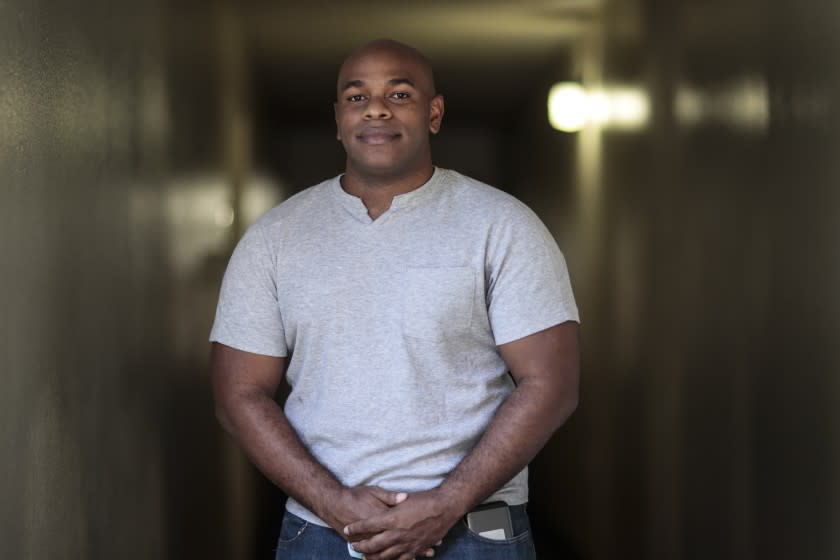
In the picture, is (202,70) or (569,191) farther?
(569,191)

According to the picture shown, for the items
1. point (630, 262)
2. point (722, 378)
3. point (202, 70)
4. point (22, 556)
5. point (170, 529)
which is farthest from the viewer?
point (630, 262)

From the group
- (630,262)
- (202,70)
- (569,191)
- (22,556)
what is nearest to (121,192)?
(22,556)

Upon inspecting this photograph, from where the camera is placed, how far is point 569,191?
553cm

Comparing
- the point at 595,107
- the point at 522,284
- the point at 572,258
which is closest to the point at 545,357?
the point at 522,284

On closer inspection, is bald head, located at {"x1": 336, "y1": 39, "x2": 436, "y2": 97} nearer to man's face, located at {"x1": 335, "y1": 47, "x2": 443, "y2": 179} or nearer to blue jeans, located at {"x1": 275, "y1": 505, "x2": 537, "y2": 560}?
man's face, located at {"x1": 335, "y1": 47, "x2": 443, "y2": 179}

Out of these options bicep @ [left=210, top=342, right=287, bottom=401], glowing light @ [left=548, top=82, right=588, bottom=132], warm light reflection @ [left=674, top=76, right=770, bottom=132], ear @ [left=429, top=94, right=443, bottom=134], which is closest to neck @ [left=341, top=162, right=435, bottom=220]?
ear @ [left=429, top=94, right=443, bottom=134]

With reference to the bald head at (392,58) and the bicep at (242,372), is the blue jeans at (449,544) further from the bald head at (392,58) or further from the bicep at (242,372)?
the bald head at (392,58)

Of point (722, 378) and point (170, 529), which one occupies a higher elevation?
point (722, 378)

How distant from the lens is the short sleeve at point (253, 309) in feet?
5.75

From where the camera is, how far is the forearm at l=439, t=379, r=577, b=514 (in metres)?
1.64


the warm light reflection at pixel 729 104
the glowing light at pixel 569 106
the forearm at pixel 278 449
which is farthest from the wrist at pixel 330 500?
the glowing light at pixel 569 106

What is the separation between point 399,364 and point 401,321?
0.07 metres

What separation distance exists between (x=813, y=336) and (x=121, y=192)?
1.55 m

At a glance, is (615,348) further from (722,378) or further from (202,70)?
(202,70)
